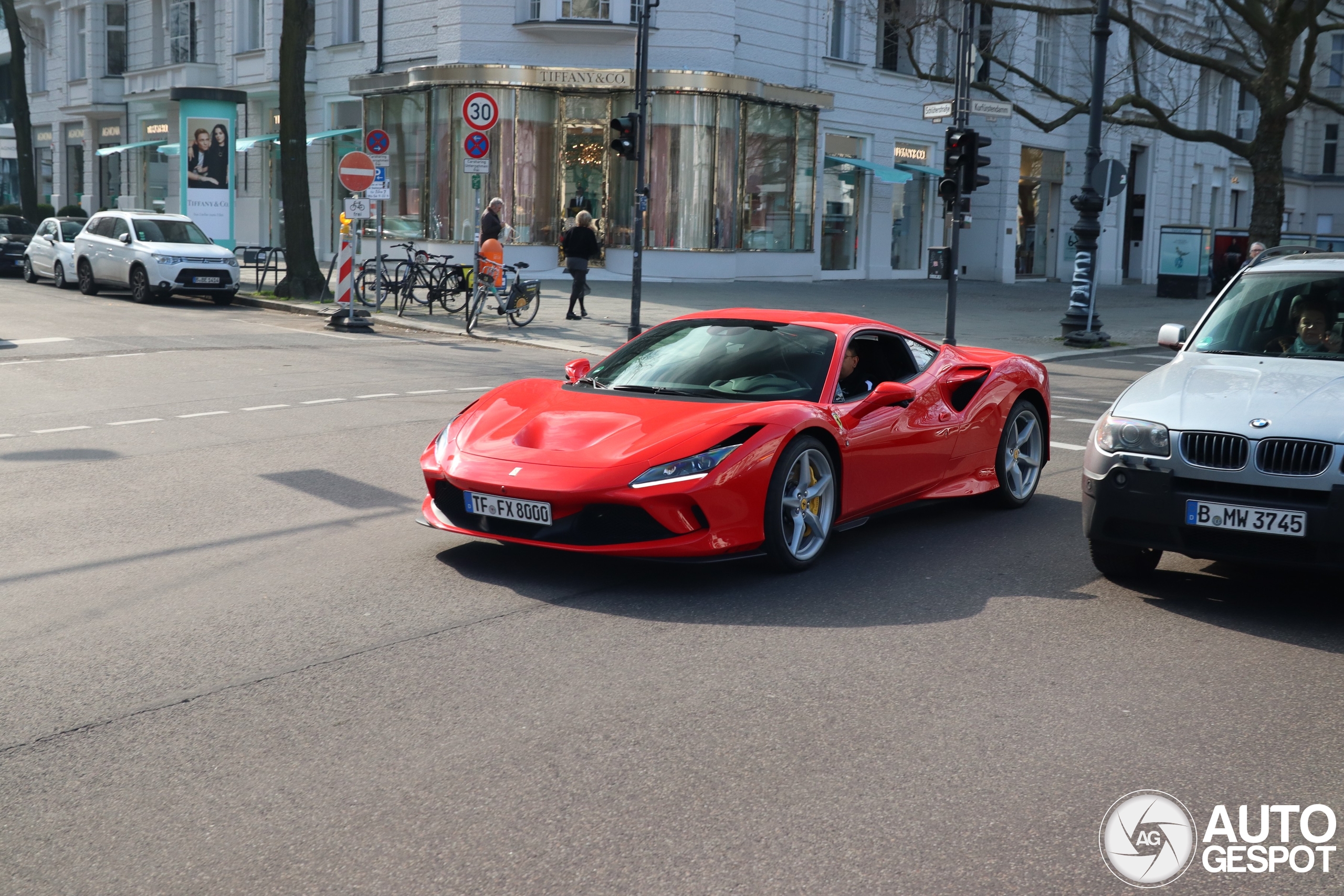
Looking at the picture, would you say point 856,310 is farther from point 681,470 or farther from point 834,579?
point 681,470

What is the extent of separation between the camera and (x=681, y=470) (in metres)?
6.20

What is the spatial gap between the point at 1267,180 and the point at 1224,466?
23176 millimetres

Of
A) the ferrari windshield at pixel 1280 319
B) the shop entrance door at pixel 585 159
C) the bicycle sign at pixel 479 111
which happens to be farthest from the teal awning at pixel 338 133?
the ferrari windshield at pixel 1280 319

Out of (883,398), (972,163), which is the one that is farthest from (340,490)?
(972,163)

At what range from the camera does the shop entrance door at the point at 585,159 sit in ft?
105

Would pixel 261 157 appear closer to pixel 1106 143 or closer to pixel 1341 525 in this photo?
pixel 1106 143

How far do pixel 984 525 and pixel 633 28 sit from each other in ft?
83.0

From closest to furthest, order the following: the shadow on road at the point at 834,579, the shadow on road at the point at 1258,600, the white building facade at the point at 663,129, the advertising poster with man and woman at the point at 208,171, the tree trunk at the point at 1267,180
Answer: the shadow on road at the point at 1258,600, the shadow on road at the point at 834,579, the tree trunk at the point at 1267,180, the advertising poster with man and woman at the point at 208,171, the white building facade at the point at 663,129

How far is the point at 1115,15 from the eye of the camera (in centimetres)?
2420

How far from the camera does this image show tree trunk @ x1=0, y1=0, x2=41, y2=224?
38.0m

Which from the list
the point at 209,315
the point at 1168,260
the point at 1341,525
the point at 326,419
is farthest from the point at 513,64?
the point at 1341,525

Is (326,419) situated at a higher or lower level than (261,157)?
lower

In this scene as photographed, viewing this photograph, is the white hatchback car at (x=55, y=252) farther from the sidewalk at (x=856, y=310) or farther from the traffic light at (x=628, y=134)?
the traffic light at (x=628, y=134)

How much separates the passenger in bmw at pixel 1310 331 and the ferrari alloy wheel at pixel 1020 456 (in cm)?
175
